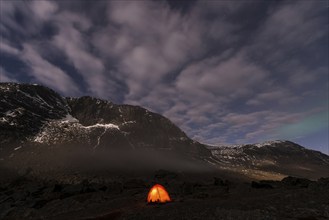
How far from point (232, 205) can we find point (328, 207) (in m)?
9.91

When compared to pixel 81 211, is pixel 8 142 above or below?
above

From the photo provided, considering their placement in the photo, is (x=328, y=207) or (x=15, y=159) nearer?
(x=328, y=207)

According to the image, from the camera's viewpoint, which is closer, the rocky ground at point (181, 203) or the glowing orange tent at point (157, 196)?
the rocky ground at point (181, 203)

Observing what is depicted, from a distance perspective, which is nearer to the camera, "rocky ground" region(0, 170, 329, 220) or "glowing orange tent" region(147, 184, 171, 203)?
"rocky ground" region(0, 170, 329, 220)

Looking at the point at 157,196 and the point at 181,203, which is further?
the point at 157,196

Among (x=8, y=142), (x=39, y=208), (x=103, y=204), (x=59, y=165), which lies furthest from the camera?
(x=8, y=142)

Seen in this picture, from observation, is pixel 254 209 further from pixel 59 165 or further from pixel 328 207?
pixel 59 165

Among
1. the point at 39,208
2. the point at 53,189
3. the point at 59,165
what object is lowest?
the point at 39,208

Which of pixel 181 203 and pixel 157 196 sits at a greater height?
pixel 157 196

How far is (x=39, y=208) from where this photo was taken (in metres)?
46.9

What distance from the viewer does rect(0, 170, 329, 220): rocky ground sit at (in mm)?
28234

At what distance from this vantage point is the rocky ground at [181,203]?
28.2 meters

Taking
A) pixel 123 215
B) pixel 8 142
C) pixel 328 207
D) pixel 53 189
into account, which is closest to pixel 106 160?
pixel 8 142

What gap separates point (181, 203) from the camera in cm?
3719
